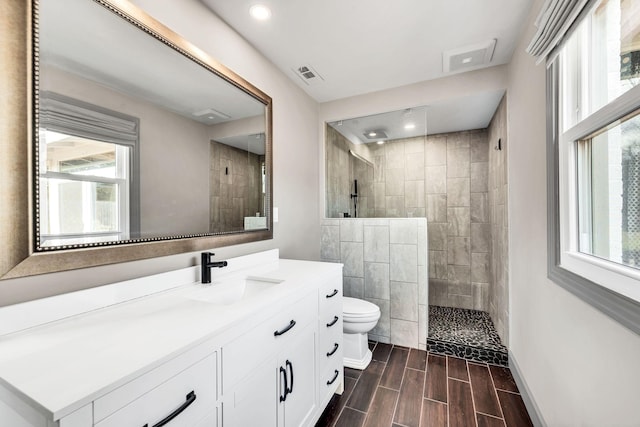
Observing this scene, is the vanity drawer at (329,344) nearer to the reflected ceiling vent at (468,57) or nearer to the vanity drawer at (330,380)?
the vanity drawer at (330,380)

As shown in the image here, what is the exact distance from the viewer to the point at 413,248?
8.21 feet

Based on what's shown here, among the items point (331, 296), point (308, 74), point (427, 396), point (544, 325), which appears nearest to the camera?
point (544, 325)

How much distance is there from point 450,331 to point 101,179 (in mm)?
2984

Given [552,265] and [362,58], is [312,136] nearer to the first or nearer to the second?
[362,58]

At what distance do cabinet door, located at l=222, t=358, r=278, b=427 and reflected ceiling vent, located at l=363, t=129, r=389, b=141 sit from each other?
232cm

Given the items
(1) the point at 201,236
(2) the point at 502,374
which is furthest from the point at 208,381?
(2) the point at 502,374

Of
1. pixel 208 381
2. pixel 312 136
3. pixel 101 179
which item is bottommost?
pixel 208 381

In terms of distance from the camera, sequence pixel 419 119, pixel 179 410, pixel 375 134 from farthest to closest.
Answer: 1. pixel 375 134
2. pixel 419 119
3. pixel 179 410

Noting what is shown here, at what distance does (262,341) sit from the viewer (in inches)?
41.5

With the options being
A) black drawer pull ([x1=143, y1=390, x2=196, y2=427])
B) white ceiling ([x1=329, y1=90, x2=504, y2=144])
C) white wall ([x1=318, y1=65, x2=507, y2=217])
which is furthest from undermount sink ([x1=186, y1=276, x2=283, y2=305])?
white ceiling ([x1=329, y1=90, x2=504, y2=144])

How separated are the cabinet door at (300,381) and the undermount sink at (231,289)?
1.05ft

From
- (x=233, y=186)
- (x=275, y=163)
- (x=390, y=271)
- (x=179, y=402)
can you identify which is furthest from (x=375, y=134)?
(x=179, y=402)

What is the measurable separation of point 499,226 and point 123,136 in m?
2.97

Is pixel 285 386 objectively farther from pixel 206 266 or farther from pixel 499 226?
pixel 499 226
